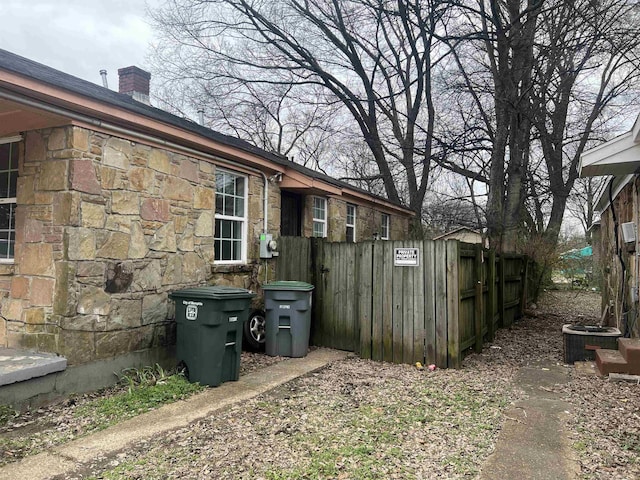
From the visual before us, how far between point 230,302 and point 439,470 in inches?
110

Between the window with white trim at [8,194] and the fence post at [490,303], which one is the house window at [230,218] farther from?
the fence post at [490,303]

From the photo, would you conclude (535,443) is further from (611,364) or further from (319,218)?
(319,218)

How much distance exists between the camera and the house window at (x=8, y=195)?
524 centimetres

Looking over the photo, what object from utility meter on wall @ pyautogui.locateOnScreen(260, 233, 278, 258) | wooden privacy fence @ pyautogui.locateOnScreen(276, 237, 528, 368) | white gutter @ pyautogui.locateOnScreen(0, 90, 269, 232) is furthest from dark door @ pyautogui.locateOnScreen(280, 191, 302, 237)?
white gutter @ pyautogui.locateOnScreen(0, 90, 269, 232)

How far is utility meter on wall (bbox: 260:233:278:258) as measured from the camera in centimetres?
735

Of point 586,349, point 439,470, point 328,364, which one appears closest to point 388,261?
point 328,364

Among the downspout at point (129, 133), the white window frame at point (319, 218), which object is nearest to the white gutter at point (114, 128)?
the downspout at point (129, 133)

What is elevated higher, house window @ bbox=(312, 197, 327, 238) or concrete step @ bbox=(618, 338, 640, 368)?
house window @ bbox=(312, 197, 327, 238)

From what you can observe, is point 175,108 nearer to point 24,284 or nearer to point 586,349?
point 24,284

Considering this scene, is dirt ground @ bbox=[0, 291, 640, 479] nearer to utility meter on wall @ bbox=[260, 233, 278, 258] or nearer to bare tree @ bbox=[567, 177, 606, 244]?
utility meter on wall @ bbox=[260, 233, 278, 258]

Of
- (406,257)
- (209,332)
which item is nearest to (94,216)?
(209,332)

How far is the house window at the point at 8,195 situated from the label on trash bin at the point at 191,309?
215 cm

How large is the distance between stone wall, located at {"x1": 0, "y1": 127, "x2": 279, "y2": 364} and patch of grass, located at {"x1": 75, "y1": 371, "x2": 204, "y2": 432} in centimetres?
48

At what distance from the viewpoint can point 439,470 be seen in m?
3.06
